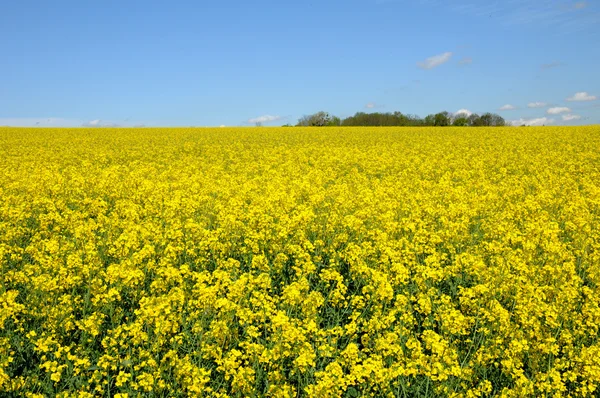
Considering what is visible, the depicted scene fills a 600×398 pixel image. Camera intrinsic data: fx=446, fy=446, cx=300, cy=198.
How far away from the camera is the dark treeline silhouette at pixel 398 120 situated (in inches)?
3903

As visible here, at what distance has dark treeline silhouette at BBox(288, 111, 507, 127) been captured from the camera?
9912 cm

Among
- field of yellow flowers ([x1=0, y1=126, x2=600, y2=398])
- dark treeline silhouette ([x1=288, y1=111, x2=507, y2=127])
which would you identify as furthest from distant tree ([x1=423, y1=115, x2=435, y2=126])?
field of yellow flowers ([x1=0, y1=126, x2=600, y2=398])

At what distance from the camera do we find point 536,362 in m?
4.82

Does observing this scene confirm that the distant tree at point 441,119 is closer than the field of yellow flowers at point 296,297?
No

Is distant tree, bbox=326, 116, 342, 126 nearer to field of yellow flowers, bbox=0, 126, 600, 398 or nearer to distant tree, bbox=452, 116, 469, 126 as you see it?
distant tree, bbox=452, 116, 469, 126

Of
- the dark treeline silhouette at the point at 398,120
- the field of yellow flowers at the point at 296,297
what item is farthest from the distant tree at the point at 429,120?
the field of yellow flowers at the point at 296,297

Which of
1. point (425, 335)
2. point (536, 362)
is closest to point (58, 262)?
point (425, 335)

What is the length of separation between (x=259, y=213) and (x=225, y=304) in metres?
4.11

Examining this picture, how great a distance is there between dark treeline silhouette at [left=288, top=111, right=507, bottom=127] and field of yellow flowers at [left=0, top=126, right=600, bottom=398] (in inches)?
3507

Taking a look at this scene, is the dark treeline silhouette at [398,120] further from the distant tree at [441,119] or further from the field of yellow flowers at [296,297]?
the field of yellow flowers at [296,297]

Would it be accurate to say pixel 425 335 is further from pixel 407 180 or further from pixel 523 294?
pixel 407 180

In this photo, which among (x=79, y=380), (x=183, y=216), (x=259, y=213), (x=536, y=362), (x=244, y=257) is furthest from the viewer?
(x=183, y=216)

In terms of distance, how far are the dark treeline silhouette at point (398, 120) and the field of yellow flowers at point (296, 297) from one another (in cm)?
8907

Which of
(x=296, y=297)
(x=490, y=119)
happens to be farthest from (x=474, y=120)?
(x=296, y=297)
